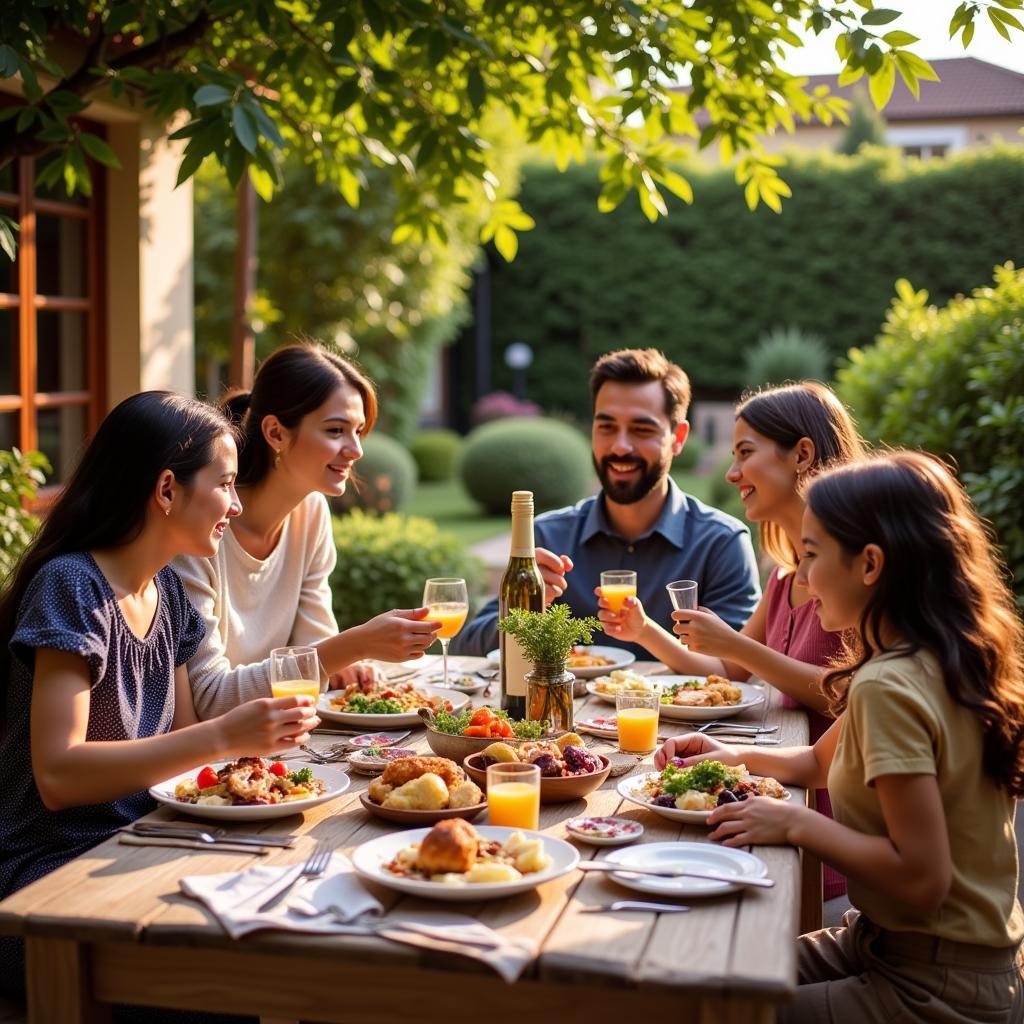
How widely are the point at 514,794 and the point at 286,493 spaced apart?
162 cm

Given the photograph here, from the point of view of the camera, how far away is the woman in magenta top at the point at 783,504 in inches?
121

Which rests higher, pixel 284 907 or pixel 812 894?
pixel 284 907

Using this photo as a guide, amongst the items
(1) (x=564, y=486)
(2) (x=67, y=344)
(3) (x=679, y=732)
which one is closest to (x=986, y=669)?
(3) (x=679, y=732)

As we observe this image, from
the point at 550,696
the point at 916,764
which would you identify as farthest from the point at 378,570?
the point at 916,764

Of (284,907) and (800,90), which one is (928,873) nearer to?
(284,907)

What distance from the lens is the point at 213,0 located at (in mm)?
3385

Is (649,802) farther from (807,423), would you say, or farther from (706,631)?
(807,423)

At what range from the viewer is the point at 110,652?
92.2 inches

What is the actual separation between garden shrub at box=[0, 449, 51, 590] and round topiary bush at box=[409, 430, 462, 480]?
14824mm

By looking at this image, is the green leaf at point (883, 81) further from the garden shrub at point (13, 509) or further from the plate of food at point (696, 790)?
the garden shrub at point (13, 509)

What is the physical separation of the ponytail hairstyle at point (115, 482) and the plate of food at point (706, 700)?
1.29 metres

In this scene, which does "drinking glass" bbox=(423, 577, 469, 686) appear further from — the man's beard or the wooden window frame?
the wooden window frame

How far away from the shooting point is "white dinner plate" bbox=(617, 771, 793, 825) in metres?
2.12

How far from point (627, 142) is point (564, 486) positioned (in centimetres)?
1016
